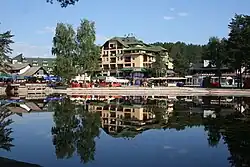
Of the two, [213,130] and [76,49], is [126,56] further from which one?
[213,130]

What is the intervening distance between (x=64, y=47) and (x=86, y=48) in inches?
177

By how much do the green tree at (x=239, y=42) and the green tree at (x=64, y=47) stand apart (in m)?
30.1

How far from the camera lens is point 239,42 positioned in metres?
58.6

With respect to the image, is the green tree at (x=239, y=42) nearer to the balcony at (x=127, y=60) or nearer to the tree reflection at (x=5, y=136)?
the tree reflection at (x=5, y=136)

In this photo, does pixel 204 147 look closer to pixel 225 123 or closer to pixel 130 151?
pixel 130 151

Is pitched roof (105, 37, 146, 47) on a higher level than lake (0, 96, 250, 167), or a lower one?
higher

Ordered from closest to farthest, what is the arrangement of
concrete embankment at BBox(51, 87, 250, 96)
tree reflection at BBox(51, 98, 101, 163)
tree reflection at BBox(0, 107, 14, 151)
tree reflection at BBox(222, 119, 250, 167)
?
tree reflection at BBox(222, 119, 250, 167) < tree reflection at BBox(51, 98, 101, 163) < tree reflection at BBox(0, 107, 14, 151) < concrete embankment at BBox(51, 87, 250, 96)

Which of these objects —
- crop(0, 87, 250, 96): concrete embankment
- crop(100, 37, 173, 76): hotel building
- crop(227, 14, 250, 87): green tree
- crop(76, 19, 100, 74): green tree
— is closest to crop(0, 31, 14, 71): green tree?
crop(0, 87, 250, 96): concrete embankment

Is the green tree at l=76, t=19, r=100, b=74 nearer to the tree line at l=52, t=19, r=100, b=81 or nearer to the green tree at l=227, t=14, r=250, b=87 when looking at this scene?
the tree line at l=52, t=19, r=100, b=81

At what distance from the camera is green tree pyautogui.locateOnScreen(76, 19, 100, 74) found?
7756 centimetres

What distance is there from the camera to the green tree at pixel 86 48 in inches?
3054

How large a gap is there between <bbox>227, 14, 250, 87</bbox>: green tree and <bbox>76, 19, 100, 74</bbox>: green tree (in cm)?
2891

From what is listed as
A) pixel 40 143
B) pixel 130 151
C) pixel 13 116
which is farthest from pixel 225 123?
pixel 13 116

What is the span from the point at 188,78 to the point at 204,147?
7612cm
